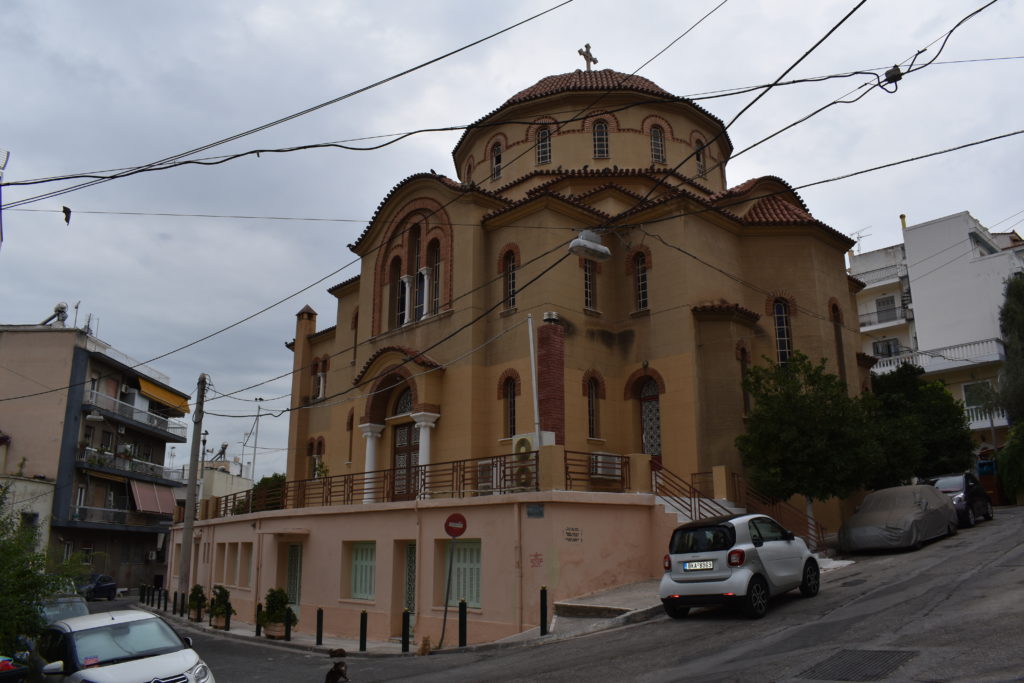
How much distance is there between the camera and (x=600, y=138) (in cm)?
2631

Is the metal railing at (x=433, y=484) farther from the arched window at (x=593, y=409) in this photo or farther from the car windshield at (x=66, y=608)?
the car windshield at (x=66, y=608)

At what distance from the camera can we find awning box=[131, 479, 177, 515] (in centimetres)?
4419

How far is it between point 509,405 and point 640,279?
5167 millimetres

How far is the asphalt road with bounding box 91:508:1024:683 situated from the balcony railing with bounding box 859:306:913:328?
109ft

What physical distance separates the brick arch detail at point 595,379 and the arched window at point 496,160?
30.7 feet

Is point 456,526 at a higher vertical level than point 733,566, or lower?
higher

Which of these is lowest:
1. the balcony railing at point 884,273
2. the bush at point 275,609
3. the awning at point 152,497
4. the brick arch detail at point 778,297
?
the bush at point 275,609

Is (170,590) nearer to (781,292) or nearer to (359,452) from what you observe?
(359,452)

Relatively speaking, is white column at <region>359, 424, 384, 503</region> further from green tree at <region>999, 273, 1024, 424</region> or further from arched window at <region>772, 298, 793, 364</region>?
green tree at <region>999, 273, 1024, 424</region>

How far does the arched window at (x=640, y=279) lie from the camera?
2209 centimetres

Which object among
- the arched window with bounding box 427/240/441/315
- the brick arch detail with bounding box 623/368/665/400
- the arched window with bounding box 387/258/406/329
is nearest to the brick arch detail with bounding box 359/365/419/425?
the arched window with bounding box 427/240/441/315

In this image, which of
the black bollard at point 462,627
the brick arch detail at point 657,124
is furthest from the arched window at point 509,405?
the brick arch detail at point 657,124

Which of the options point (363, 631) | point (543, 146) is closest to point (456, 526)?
point (363, 631)

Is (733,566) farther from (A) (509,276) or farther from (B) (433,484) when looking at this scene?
(A) (509,276)
